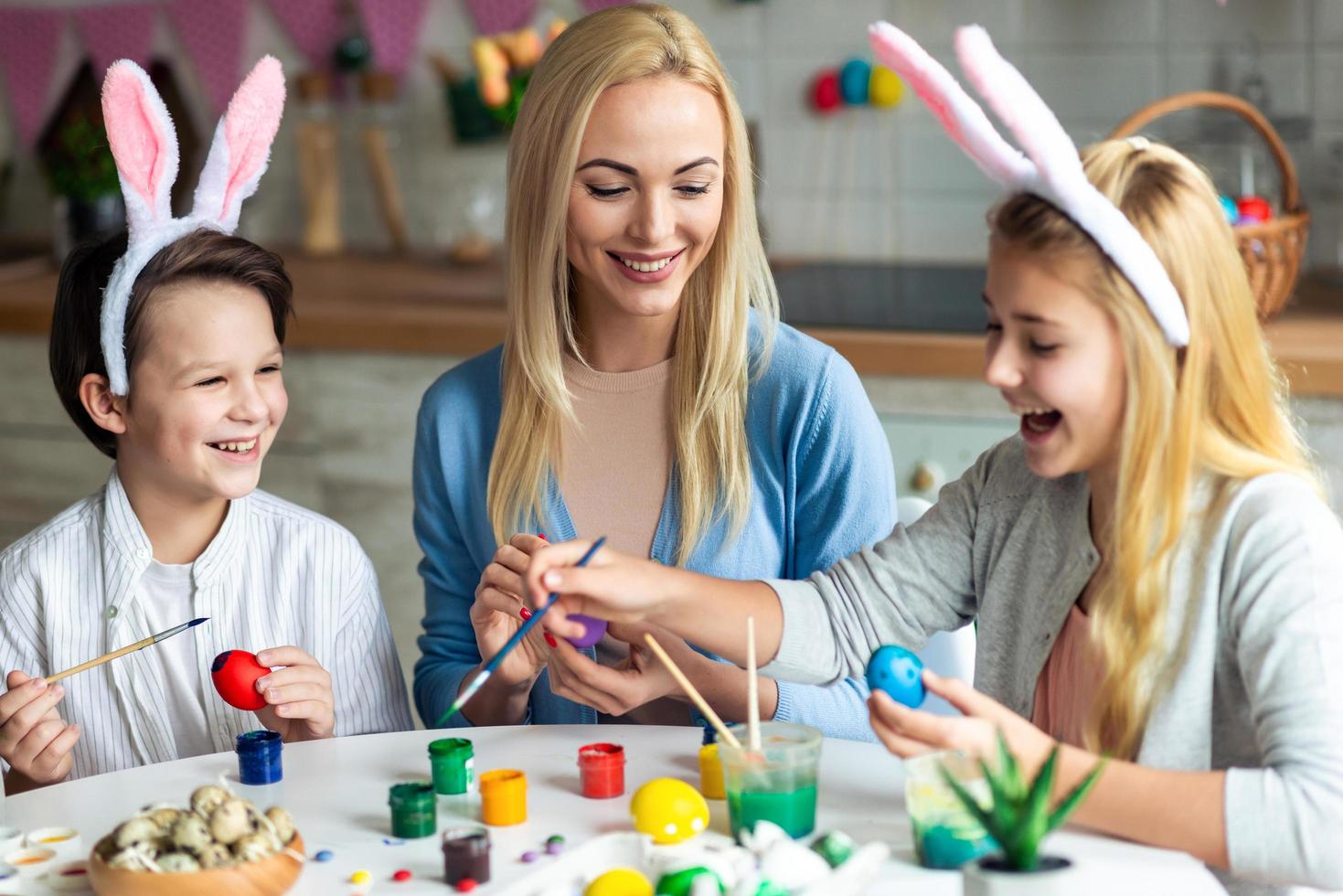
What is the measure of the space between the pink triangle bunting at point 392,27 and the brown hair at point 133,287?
1.79 metres

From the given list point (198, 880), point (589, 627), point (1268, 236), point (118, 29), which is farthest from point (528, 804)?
point (118, 29)

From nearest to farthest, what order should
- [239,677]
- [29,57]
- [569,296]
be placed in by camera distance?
[239,677] < [569,296] < [29,57]

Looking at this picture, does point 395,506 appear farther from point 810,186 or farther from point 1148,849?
point 1148,849

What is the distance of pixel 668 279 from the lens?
5.18 feet

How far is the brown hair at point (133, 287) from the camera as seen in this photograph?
1588mm

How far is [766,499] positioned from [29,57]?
8.76ft

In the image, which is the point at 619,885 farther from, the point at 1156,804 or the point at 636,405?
Result: the point at 636,405

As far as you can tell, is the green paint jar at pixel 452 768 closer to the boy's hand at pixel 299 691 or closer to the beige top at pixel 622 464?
the boy's hand at pixel 299 691

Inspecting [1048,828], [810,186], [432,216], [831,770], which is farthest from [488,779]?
[432,216]

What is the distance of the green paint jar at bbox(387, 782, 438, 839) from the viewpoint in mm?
1170

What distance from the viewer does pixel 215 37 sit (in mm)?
3439

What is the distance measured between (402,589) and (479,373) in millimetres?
1260

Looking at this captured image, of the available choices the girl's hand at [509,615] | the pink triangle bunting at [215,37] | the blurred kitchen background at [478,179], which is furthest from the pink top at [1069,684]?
the pink triangle bunting at [215,37]

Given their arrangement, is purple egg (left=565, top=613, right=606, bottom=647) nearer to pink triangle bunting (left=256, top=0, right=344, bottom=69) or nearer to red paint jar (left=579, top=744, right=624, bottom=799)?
red paint jar (left=579, top=744, right=624, bottom=799)
